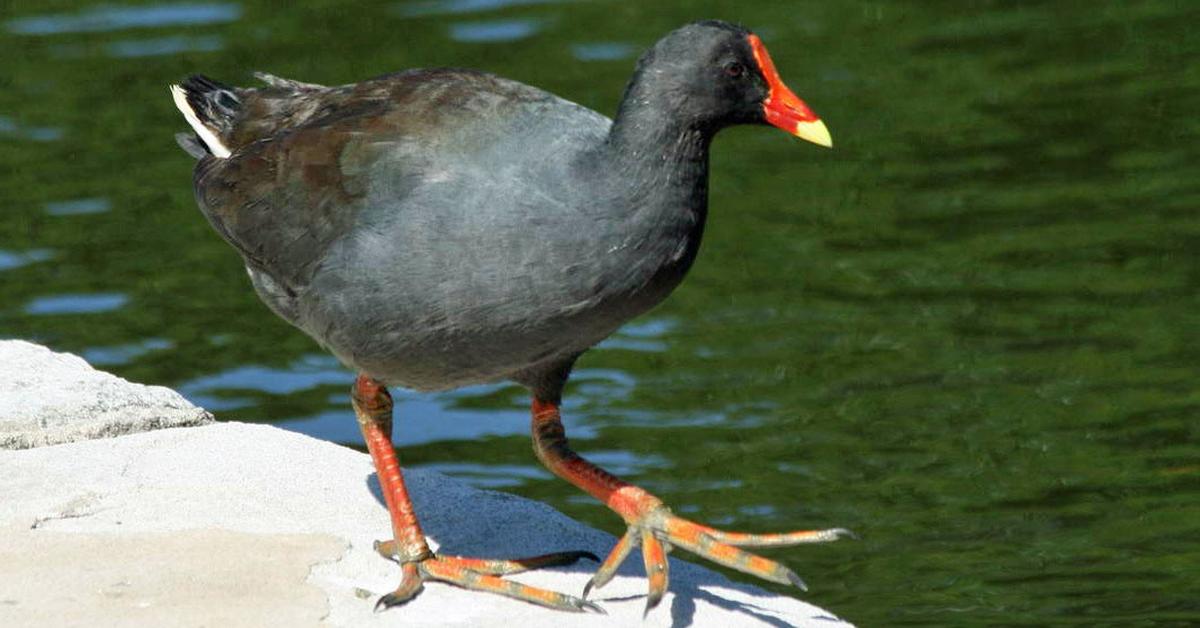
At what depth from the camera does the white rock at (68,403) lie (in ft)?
20.6

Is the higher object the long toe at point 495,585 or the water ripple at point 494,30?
the water ripple at point 494,30

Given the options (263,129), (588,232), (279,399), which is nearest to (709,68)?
(588,232)

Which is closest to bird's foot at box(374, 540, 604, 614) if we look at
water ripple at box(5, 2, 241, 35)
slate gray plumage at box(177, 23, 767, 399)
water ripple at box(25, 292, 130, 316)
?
slate gray plumage at box(177, 23, 767, 399)

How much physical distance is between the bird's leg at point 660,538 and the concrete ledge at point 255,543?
0.09 meters

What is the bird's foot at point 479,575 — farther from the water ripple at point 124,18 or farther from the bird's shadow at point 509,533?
the water ripple at point 124,18

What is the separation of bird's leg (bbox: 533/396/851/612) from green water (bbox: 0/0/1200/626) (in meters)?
0.91

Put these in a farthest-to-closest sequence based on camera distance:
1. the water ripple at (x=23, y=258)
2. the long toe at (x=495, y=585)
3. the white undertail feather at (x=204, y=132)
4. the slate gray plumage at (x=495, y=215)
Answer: the water ripple at (x=23, y=258), the white undertail feather at (x=204, y=132), the long toe at (x=495, y=585), the slate gray plumage at (x=495, y=215)

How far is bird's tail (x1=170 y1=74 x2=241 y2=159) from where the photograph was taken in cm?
620

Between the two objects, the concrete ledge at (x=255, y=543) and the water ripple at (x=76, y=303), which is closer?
the concrete ledge at (x=255, y=543)

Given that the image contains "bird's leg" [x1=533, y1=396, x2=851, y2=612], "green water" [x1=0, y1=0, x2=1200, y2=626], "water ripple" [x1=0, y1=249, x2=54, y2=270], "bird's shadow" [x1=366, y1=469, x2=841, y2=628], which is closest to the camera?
"bird's leg" [x1=533, y1=396, x2=851, y2=612]

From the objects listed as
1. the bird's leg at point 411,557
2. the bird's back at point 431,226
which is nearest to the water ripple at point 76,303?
the bird's back at point 431,226

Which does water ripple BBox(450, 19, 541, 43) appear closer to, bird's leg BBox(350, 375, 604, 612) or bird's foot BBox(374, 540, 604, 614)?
bird's leg BBox(350, 375, 604, 612)

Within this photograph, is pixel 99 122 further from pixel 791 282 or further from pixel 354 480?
pixel 354 480

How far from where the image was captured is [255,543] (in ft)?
18.1
